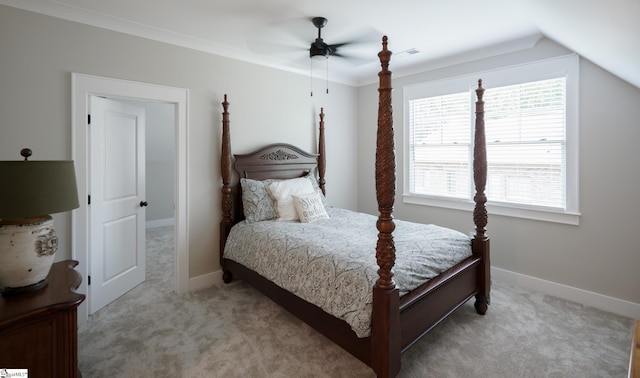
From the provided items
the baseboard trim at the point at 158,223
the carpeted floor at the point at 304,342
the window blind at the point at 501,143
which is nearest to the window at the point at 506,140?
the window blind at the point at 501,143

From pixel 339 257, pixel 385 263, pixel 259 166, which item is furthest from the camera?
pixel 259 166

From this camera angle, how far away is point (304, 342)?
2.36 meters

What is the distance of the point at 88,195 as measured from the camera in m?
2.68

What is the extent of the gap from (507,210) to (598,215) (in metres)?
0.75

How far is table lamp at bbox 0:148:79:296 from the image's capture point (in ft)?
4.58

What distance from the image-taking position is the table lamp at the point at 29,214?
1396 millimetres

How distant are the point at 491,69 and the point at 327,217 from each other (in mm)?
2491

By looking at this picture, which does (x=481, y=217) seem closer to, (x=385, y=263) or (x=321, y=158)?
(x=385, y=263)

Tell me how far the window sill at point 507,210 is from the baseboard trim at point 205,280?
8.76 feet

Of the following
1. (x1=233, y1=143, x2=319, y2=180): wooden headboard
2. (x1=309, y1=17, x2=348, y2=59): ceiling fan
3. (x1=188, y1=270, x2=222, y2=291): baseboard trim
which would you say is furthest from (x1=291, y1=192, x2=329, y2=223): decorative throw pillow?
(x1=309, y1=17, x2=348, y2=59): ceiling fan

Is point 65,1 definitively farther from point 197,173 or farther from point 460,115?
point 460,115

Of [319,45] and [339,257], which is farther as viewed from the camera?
[319,45]

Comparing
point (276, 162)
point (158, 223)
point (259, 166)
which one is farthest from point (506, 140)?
point (158, 223)

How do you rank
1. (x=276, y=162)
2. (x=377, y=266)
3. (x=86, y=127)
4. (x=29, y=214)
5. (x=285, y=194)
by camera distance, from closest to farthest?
(x=29, y=214)
(x=377, y=266)
(x=86, y=127)
(x=285, y=194)
(x=276, y=162)
